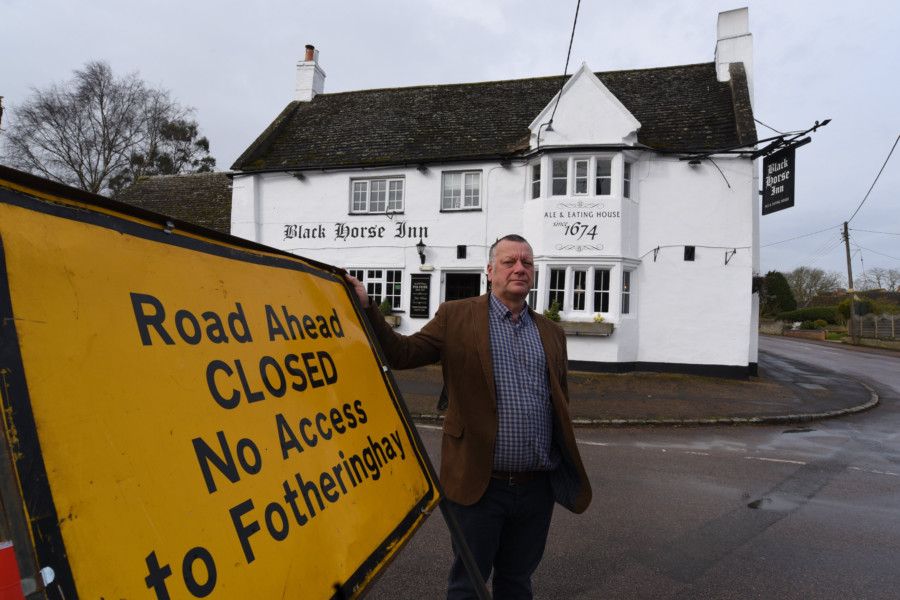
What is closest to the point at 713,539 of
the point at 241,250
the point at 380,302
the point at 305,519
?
the point at 305,519

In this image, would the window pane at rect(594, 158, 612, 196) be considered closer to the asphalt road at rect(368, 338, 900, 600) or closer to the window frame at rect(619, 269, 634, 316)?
the window frame at rect(619, 269, 634, 316)

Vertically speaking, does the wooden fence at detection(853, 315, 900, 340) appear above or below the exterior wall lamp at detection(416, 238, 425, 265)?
below

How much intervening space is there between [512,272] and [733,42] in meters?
15.4

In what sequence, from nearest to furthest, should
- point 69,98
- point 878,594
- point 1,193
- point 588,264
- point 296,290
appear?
point 1,193
point 296,290
point 878,594
point 588,264
point 69,98

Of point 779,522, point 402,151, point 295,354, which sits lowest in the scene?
point 779,522

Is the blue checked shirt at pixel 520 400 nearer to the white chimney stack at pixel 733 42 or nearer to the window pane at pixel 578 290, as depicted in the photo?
the window pane at pixel 578 290

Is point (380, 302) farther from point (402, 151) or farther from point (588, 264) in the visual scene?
point (588, 264)

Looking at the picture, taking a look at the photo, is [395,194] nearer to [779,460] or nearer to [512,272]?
[779,460]

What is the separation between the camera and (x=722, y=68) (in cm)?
1393

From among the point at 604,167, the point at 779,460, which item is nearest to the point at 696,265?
the point at 604,167

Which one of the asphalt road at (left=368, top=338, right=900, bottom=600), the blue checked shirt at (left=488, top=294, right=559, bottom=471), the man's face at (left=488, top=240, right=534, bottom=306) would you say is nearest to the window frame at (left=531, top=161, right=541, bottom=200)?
the asphalt road at (left=368, top=338, right=900, bottom=600)

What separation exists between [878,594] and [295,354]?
4.08 m

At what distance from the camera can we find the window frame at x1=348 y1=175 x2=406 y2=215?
46.5 feet

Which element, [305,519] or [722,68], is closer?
[305,519]
